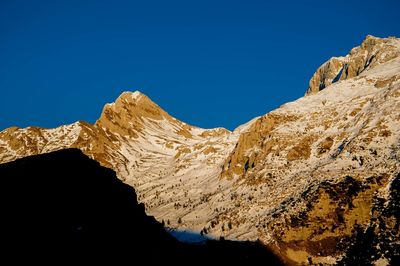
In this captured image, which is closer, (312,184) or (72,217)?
(72,217)

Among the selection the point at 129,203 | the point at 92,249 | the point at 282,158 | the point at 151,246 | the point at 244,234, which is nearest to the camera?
the point at 92,249

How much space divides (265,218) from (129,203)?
56.7 meters

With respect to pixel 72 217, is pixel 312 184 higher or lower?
higher

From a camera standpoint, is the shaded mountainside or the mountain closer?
the shaded mountainside

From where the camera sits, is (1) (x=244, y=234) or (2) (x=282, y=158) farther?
(2) (x=282, y=158)

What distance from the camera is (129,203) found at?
142ft

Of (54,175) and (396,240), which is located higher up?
(54,175)

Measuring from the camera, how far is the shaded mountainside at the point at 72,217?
30188 millimetres

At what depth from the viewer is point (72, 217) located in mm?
33938

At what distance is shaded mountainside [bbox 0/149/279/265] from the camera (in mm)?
30188

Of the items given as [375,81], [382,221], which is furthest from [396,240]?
[375,81]

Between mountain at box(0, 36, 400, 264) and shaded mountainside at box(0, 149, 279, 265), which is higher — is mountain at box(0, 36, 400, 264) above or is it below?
above

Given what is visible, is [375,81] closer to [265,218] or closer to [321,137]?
[321,137]

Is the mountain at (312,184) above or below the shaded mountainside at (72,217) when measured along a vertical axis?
above
